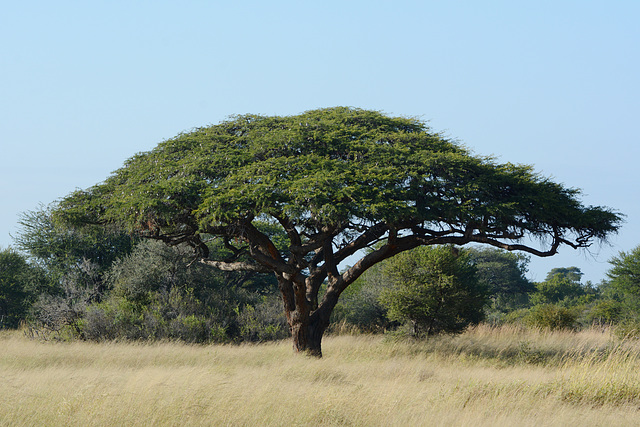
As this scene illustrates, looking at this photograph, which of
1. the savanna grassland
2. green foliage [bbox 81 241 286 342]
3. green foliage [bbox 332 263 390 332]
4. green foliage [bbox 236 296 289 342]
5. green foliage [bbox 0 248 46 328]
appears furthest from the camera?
green foliage [bbox 0 248 46 328]

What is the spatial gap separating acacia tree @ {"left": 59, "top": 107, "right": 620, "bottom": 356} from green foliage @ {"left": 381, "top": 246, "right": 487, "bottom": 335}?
3.23m

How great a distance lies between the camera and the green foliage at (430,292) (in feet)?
70.9

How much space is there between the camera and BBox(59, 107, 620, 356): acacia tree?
1473cm

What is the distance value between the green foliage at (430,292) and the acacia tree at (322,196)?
3235mm

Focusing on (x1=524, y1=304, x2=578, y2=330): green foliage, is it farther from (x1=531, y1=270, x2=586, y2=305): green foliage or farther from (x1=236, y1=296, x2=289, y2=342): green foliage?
(x1=531, y1=270, x2=586, y2=305): green foliage

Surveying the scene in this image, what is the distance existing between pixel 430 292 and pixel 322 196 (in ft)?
29.4

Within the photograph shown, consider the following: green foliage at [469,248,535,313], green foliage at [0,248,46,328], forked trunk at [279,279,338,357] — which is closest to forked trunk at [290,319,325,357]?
forked trunk at [279,279,338,357]

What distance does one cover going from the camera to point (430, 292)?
2167 centimetres

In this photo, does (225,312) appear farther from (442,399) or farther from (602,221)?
(442,399)

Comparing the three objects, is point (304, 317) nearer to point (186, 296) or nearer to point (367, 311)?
point (186, 296)

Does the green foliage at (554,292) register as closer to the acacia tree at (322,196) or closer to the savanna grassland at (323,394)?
the acacia tree at (322,196)

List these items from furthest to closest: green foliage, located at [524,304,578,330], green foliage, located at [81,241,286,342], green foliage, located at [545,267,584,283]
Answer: green foliage, located at [545,267,584,283], green foliage, located at [524,304,578,330], green foliage, located at [81,241,286,342]

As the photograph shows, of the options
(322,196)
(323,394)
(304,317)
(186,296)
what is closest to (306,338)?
(304,317)

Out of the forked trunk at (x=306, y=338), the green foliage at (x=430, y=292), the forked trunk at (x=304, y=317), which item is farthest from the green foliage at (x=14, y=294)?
the green foliage at (x=430, y=292)
